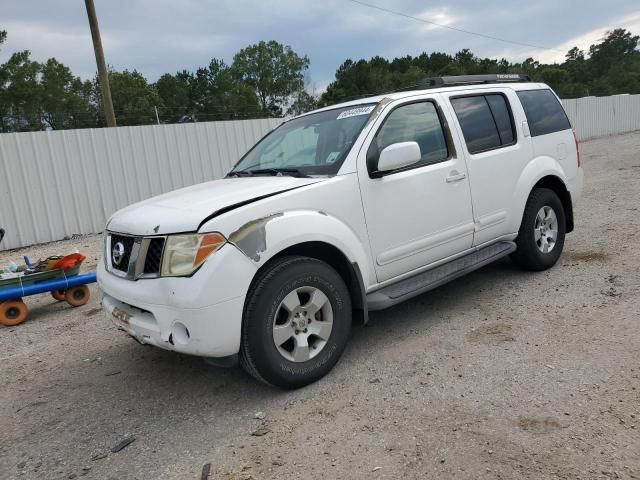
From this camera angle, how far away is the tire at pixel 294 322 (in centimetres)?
294

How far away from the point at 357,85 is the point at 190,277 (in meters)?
66.4

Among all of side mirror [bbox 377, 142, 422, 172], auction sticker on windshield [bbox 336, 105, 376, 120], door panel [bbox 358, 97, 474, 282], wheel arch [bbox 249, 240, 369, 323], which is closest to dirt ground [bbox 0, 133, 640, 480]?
wheel arch [bbox 249, 240, 369, 323]

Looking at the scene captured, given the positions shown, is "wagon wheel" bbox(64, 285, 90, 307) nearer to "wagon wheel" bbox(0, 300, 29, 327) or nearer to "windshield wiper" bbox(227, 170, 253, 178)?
"wagon wheel" bbox(0, 300, 29, 327)

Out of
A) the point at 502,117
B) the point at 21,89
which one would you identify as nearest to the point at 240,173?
the point at 502,117

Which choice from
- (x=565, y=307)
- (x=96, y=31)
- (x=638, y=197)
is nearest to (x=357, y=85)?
(x=96, y=31)

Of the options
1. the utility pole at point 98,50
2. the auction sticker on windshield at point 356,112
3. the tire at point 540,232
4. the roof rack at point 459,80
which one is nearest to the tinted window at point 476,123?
the roof rack at point 459,80

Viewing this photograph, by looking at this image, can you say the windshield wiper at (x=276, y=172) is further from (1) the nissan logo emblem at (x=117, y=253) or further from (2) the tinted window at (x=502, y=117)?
(2) the tinted window at (x=502, y=117)

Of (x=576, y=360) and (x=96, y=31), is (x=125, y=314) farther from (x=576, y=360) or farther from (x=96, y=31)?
(x=96, y=31)

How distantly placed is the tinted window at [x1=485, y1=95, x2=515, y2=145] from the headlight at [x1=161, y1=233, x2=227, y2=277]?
120 inches

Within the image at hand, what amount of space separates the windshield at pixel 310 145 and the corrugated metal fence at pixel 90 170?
21.8 ft

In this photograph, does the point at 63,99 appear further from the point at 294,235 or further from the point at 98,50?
the point at 294,235

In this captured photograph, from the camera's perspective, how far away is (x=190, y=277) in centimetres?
280

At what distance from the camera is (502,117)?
184 inches

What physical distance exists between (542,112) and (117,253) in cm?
431
